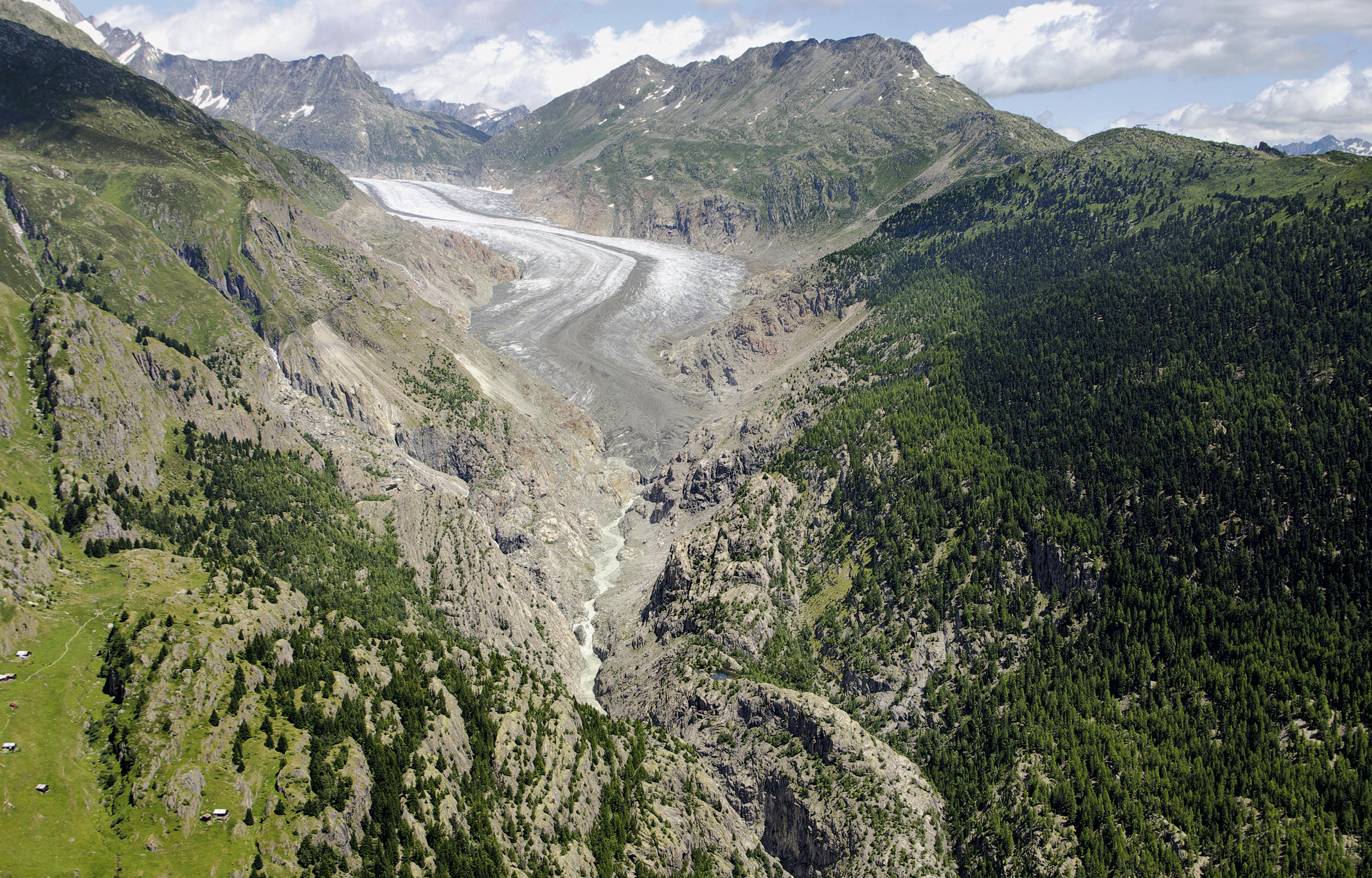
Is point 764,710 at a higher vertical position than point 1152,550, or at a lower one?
lower

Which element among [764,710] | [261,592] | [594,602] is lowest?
[594,602]

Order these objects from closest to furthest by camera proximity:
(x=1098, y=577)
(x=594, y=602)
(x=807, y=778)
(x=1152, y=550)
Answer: (x=807, y=778) < (x=1152, y=550) < (x=1098, y=577) < (x=594, y=602)

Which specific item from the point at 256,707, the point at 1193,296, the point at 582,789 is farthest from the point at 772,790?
the point at 1193,296

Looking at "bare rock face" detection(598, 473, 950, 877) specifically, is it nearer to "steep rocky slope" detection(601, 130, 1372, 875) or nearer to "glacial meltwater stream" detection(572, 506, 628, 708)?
"steep rocky slope" detection(601, 130, 1372, 875)

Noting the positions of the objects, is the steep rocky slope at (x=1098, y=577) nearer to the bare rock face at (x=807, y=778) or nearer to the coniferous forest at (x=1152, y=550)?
the coniferous forest at (x=1152, y=550)

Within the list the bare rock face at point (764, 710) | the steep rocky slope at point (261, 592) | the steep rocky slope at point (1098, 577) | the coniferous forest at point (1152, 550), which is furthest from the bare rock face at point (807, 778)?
the coniferous forest at point (1152, 550)

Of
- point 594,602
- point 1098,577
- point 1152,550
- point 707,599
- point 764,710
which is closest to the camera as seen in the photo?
point 764,710

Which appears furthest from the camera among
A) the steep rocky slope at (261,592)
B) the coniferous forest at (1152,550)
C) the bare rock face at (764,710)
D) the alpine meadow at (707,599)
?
the bare rock face at (764,710)

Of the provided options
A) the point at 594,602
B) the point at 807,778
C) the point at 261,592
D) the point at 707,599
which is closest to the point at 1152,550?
the point at 807,778

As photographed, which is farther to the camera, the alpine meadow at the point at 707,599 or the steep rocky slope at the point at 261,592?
the alpine meadow at the point at 707,599

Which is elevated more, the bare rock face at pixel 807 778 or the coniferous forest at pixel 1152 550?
the coniferous forest at pixel 1152 550

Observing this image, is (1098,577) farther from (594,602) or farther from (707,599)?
(594,602)

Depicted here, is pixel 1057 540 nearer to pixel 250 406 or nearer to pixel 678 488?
pixel 678 488
